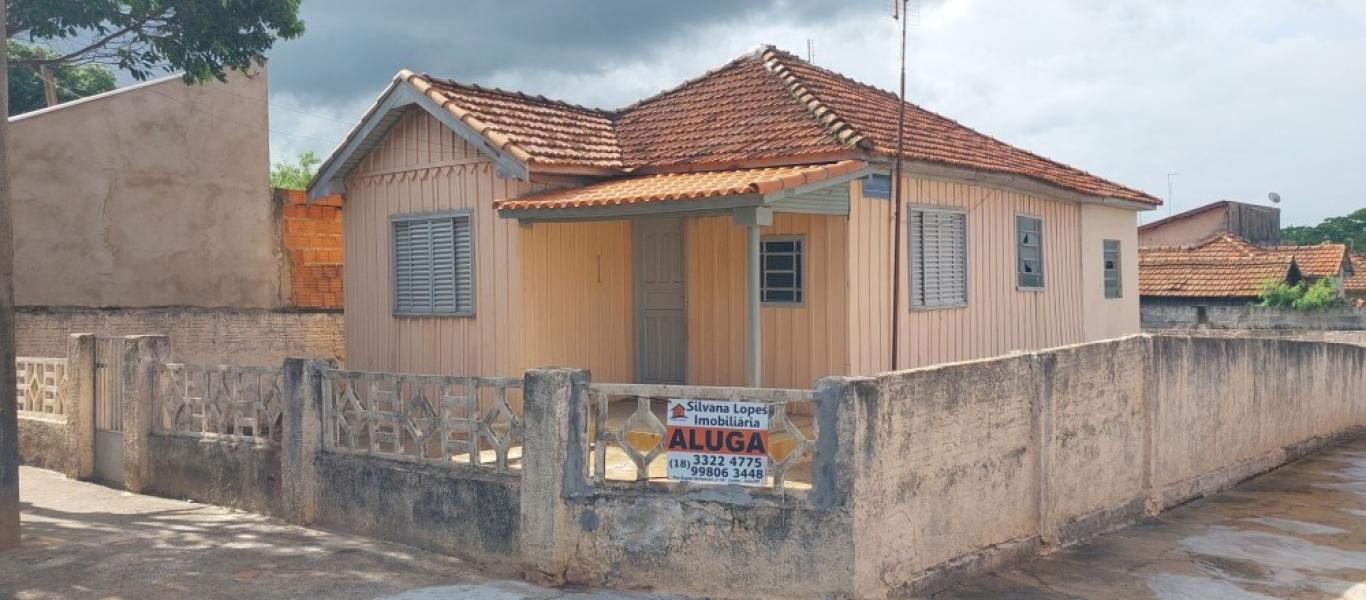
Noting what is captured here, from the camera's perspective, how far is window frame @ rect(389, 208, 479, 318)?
37.0 ft

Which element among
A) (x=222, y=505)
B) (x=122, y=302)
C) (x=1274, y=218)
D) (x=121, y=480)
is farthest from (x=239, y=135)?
(x=1274, y=218)

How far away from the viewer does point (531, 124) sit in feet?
38.5

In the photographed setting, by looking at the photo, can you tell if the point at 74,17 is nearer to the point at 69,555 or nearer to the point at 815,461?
the point at 69,555

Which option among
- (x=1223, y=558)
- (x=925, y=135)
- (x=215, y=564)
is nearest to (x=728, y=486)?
(x=215, y=564)

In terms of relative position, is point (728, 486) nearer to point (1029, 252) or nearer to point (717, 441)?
point (717, 441)

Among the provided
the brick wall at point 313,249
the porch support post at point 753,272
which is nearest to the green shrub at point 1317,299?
the brick wall at point 313,249

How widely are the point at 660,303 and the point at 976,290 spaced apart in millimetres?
3420

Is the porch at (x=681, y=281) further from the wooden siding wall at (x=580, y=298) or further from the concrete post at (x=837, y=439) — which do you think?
the concrete post at (x=837, y=439)

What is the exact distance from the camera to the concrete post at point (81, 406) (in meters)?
11.1

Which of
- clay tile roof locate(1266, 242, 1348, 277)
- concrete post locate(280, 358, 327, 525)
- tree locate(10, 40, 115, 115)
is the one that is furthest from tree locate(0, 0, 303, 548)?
clay tile roof locate(1266, 242, 1348, 277)

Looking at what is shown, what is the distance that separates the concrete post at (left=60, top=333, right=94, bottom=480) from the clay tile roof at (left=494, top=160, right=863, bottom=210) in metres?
4.39

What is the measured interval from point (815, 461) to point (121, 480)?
7.48 metres

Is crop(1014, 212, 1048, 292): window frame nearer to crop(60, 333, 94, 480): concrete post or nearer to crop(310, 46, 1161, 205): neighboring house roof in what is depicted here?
crop(310, 46, 1161, 205): neighboring house roof

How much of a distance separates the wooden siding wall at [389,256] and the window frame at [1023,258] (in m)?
5.72
